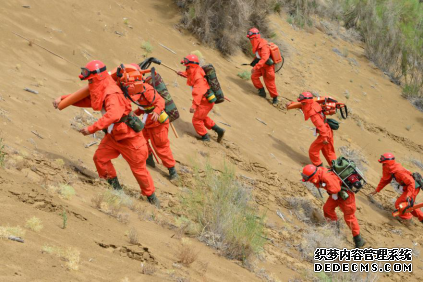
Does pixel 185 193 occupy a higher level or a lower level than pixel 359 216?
higher

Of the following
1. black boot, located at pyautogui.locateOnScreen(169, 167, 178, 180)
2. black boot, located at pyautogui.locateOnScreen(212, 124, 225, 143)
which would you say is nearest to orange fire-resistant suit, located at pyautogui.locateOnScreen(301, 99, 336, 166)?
black boot, located at pyautogui.locateOnScreen(212, 124, 225, 143)

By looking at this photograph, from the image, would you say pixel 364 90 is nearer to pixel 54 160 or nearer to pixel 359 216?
pixel 359 216

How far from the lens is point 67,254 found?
487 centimetres

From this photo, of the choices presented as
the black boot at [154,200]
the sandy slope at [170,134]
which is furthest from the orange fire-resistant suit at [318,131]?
the black boot at [154,200]

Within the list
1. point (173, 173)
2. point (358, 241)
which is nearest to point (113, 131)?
point (173, 173)

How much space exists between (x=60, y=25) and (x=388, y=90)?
14710 mm

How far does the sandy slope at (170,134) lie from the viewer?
558cm

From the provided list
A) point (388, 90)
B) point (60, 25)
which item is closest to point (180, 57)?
point (60, 25)

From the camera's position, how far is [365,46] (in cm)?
2630

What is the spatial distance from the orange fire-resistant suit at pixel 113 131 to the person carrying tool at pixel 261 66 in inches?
340

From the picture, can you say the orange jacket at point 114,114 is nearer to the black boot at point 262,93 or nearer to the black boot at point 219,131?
the black boot at point 219,131

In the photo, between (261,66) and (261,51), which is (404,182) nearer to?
(261,66)

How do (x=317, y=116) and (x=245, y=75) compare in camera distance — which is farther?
(x=245, y=75)

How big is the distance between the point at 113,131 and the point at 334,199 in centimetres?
457
